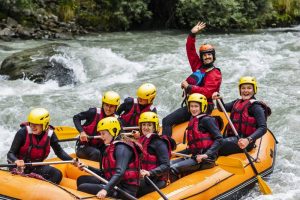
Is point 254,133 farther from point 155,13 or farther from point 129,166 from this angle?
point 155,13

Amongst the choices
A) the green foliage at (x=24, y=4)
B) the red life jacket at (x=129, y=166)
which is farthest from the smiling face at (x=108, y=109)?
the green foliage at (x=24, y=4)

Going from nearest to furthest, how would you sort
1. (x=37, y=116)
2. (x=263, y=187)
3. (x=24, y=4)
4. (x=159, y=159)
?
(x=159, y=159), (x=37, y=116), (x=263, y=187), (x=24, y=4)

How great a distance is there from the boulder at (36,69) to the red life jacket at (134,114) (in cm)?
493

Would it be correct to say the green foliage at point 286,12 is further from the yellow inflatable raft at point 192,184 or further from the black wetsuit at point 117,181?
the black wetsuit at point 117,181

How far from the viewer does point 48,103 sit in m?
10.3

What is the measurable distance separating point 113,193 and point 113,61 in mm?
8277

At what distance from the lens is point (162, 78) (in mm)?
11867

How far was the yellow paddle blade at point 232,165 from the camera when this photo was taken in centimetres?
620

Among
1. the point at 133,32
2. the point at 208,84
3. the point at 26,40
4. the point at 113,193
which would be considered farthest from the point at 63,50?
the point at 113,193

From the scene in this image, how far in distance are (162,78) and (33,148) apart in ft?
20.9

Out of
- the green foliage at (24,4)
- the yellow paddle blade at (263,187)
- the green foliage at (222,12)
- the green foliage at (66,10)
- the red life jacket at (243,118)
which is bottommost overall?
the yellow paddle blade at (263,187)

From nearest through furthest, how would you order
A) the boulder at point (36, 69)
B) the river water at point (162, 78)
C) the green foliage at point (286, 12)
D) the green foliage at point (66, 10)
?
the river water at point (162, 78) → the boulder at point (36, 69) → the green foliage at point (66, 10) → the green foliage at point (286, 12)

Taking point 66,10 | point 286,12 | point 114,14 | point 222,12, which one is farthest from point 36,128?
point 286,12

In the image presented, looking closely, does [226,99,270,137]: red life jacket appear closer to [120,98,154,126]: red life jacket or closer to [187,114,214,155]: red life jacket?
[187,114,214,155]: red life jacket
